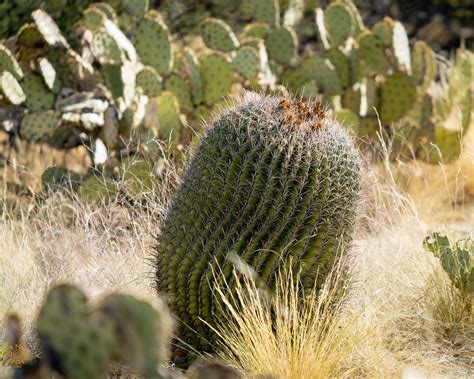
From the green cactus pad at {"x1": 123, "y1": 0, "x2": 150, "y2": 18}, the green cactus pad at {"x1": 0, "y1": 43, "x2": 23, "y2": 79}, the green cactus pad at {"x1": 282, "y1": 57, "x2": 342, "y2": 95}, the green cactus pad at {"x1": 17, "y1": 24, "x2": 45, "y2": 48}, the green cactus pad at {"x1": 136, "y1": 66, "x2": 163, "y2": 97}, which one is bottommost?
the green cactus pad at {"x1": 282, "y1": 57, "x2": 342, "y2": 95}

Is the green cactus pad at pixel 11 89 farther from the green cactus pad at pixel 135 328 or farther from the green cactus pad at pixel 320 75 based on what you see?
the green cactus pad at pixel 135 328

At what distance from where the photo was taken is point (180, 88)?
5848 millimetres

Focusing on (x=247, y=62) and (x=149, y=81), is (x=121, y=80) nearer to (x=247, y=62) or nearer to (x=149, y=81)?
(x=149, y=81)

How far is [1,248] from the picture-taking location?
432 cm

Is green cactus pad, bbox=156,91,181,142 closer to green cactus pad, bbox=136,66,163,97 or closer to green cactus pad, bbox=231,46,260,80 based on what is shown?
green cactus pad, bbox=136,66,163,97

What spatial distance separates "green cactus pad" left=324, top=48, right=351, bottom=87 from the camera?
6.68 meters

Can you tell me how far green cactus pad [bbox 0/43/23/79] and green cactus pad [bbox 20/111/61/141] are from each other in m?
0.31

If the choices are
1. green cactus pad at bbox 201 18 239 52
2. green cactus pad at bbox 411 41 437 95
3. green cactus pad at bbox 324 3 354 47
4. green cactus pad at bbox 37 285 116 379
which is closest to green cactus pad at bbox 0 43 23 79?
green cactus pad at bbox 201 18 239 52

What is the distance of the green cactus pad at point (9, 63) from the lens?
5.59m

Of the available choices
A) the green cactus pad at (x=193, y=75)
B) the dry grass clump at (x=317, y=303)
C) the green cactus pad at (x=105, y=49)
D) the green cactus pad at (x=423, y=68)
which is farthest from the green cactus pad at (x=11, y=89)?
the green cactus pad at (x=423, y=68)

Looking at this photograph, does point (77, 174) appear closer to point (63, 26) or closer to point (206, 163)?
point (63, 26)

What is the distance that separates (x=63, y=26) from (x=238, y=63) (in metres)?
1.72

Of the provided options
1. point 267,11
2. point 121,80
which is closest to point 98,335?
point 121,80

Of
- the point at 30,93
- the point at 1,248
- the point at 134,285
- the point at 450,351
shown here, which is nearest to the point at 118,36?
the point at 30,93
